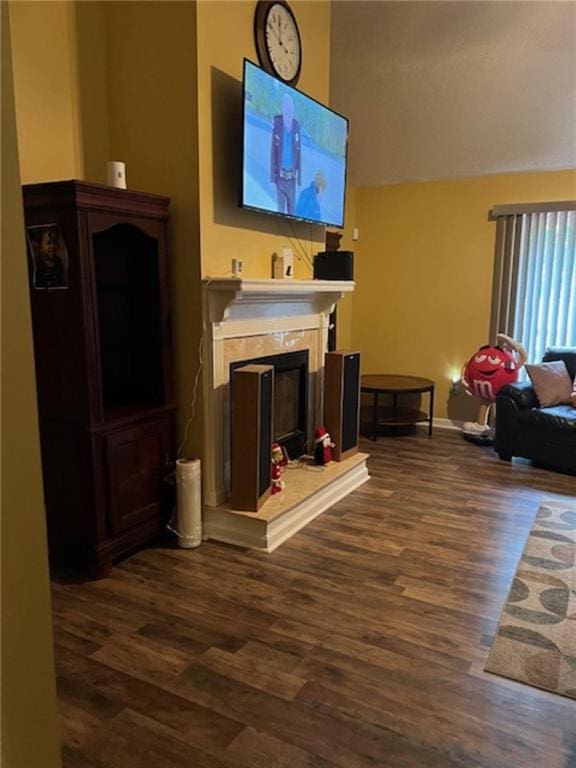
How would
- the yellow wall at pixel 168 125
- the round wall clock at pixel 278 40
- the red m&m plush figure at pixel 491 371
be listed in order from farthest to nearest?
the red m&m plush figure at pixel 491 371 < the round wall clock at pixel 278 40 < the yellow wall at pixel 168 125

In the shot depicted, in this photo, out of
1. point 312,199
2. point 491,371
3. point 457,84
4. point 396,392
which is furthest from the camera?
point 396,392

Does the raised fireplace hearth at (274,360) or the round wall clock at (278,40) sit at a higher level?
the round wall clock at (278,40)

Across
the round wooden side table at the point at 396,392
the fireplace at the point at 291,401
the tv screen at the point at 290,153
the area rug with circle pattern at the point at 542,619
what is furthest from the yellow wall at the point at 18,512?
the round wooden side table at the point at 396,392

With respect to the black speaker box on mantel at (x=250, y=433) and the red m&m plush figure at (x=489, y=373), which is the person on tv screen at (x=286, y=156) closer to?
the black speaker box on mantel at (x=250, y=433)

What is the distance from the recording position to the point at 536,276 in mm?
5039

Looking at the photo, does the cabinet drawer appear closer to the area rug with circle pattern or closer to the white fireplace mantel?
the white fireplace mantel

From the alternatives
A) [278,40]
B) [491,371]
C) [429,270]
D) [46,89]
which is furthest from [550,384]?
[46,89]

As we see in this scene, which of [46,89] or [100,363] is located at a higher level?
[46,89]

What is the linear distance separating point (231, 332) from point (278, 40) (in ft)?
5.84

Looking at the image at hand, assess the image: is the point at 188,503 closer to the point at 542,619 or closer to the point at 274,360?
the point at 274,360

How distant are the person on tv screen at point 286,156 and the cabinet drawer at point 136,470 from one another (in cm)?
149

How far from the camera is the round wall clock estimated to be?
10.5 ft

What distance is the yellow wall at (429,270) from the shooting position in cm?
520

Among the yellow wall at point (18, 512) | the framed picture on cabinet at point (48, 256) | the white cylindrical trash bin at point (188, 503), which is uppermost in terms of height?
the framed picture on cabinet at point (48, 256)
